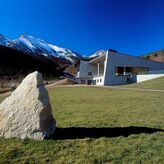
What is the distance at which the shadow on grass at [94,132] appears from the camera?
6148mm

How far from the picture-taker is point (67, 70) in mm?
119438

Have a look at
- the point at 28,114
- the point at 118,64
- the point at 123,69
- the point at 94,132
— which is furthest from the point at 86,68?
the point at 28,114

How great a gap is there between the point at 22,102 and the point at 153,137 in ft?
12.0

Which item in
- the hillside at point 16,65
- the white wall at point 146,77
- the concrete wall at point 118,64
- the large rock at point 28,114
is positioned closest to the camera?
the large rock at point 28,114

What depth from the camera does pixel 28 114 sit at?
570cm

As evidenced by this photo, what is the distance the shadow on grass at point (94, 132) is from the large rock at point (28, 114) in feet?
1.25

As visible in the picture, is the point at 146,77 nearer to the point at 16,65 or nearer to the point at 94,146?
the point at 94,146

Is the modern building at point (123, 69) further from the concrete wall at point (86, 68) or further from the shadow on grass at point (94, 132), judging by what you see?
the shadow on grass at point (94, 132)

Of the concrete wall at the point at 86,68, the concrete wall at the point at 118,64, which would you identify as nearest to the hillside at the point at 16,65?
the concrete wall at the point at 86,68

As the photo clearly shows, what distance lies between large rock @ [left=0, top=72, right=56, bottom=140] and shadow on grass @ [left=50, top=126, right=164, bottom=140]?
380 millimetres

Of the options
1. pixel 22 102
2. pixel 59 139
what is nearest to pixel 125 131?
pixel 59 139

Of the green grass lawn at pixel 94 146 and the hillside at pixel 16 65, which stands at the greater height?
the hillside at pixel 16 65

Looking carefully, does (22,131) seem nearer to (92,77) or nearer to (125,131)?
(125,131)

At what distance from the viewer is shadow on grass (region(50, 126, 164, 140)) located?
242 inches
